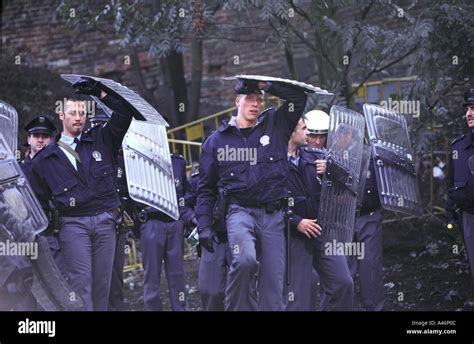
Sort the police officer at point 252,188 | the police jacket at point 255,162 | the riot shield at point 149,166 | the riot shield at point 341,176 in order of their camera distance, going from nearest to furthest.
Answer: the police officer at point 252,188 → the police jacket at point 255,162 → the riot shield at point 341,176 → the riot shield at point 149,166

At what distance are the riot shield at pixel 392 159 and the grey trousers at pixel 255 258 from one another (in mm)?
1513

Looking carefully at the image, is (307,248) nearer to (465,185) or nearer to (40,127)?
(465,185)

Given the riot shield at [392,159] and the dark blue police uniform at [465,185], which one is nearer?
the dark blue police uniform at [465,185]

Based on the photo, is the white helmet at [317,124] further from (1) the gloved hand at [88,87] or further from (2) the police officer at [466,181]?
(1) the gloved hand at [88,87]

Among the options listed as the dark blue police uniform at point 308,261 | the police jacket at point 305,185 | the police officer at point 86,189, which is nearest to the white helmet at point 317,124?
the police jacket at point 305,185

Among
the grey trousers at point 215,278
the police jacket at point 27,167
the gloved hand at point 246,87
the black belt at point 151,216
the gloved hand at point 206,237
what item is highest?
the gloved hand at point 246,87

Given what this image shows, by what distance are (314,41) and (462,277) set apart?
3235 millimetres

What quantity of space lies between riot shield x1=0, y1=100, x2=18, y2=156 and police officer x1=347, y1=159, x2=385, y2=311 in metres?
3.04

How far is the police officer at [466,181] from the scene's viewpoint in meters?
10.1

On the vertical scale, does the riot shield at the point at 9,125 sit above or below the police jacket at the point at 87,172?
above

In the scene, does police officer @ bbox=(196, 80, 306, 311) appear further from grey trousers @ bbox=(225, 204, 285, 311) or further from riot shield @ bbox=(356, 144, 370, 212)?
riot shield @ bbox=(356, 144, 370, 212)

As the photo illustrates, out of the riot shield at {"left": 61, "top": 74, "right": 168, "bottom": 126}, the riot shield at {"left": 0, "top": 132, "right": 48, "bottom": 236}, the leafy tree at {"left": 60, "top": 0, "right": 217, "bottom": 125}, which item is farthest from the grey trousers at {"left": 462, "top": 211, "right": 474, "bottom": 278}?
the riot shield at {"left": 0, "top": 132, "right": 48, "bottom": 236}

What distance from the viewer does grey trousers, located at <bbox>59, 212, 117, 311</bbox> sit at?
30.1 ft

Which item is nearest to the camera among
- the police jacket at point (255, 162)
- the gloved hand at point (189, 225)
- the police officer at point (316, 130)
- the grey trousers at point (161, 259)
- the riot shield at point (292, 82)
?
the riot shield at point (292, 82)
